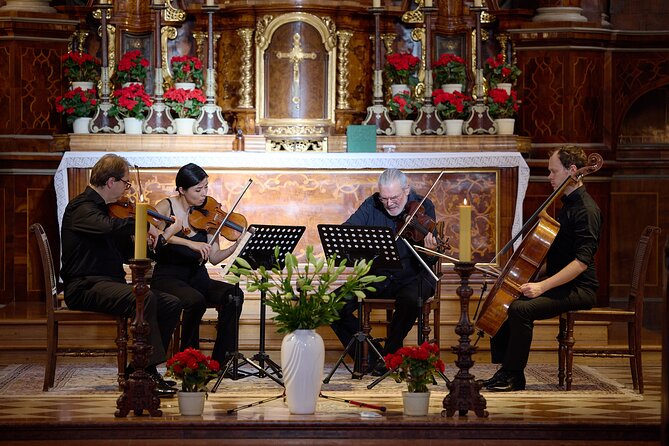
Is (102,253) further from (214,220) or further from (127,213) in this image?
(214,220)

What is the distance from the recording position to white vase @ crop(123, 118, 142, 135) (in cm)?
1001

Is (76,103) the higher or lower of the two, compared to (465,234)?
higher

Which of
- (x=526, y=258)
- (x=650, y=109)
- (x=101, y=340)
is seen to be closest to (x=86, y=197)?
(x=101, y=340)

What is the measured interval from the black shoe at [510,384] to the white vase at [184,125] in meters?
3.53

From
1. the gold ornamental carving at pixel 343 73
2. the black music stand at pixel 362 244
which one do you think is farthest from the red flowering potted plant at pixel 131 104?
the black music stand at pixel 362 244

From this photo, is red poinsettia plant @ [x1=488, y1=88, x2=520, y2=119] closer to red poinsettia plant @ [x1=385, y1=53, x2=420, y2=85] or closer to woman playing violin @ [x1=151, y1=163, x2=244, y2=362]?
red poinsettia plant @ [x1=385, y1=53, x2=420, y2=85]

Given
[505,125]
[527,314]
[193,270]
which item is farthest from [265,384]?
[505,125]

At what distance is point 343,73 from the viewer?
10.6m

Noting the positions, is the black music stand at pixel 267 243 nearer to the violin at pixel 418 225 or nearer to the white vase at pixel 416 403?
the violin at pixel 418 225

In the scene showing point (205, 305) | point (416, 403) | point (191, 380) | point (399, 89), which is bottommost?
point (416, 403)

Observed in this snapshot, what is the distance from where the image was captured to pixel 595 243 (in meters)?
7.73

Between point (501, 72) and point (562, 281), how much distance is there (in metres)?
3.36

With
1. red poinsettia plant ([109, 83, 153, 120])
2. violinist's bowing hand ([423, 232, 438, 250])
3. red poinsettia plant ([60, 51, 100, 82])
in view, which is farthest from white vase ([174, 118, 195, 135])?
violinist's bowing hand ([423, 232, 438, 250])

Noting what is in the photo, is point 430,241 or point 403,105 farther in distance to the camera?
point 403,105
